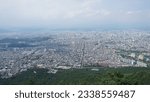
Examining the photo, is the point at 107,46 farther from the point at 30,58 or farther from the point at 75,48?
the point at 30,58

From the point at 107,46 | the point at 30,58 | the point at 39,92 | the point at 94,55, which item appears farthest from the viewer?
the point at 107,46

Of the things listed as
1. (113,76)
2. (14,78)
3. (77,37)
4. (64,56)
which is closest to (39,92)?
(113,76)

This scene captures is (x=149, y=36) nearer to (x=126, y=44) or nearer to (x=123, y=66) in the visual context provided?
(x=126, y=44)

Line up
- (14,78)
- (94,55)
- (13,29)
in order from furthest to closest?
(13,29) → (94,55) → (14,78)

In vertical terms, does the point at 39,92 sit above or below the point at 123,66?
above

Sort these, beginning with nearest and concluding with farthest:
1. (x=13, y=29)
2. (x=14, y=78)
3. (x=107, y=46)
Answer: (x=14, y=78)
(x=107, y=46)
(x=13, y=29)

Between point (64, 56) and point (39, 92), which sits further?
point (64, 56)

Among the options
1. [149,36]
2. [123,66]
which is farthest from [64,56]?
[149,36]
